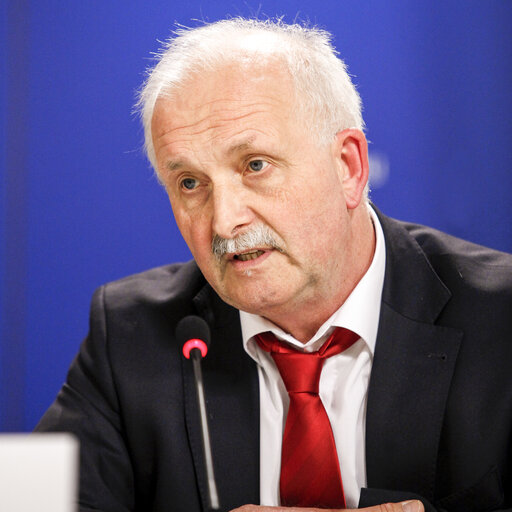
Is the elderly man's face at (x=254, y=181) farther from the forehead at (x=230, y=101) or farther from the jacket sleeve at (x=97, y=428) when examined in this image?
the jacket sleeve at (x=97, y=428)

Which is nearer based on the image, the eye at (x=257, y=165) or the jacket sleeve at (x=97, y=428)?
the eye at (x=257, y=165)

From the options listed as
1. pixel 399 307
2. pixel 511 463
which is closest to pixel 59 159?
pixel 399 307

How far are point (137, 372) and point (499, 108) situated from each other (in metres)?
1.16

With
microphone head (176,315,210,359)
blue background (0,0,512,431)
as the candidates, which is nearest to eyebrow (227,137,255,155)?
microphone head (176,315,210,359)

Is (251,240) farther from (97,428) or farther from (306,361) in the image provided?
(97,428)

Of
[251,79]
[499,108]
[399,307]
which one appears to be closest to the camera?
[251,79]

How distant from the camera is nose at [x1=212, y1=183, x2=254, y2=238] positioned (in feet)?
4.49

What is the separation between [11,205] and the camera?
2.11 metres

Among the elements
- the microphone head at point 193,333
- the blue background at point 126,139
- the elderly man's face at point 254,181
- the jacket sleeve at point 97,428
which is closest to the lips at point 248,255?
the elderly man's face at point 254,181

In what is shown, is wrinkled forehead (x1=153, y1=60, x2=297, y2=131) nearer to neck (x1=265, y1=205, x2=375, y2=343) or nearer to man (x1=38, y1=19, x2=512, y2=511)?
man (x1=38, y1=19, x2=512, y2=511)

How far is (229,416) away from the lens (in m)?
1.57

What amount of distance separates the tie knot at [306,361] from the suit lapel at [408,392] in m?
0.07

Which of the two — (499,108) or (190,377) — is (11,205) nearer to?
(190,377)

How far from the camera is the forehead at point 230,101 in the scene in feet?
4.59
